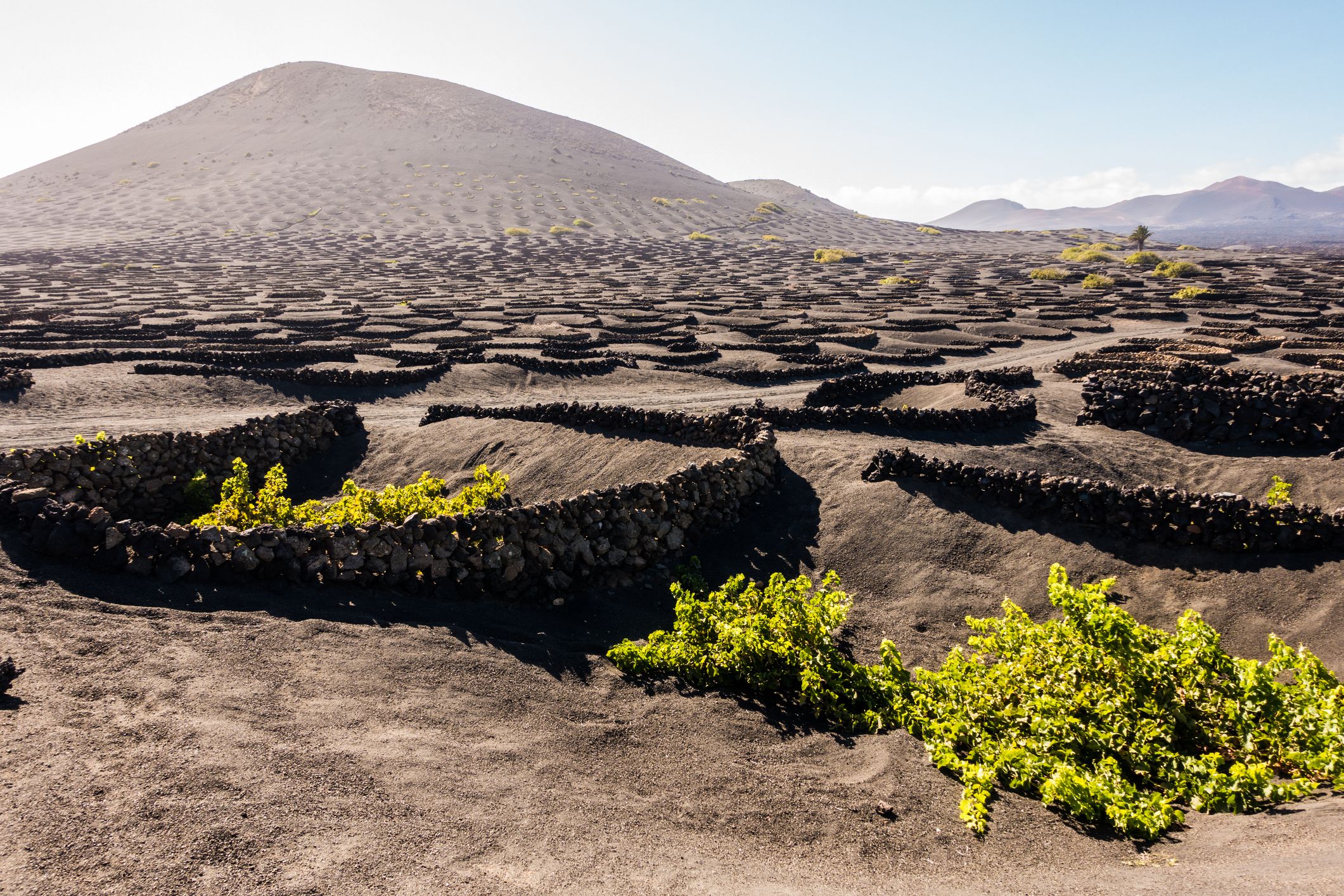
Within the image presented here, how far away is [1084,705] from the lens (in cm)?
657

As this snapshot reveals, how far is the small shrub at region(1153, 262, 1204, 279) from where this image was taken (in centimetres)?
6481

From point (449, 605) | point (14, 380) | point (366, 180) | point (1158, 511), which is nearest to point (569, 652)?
point (449, 605)

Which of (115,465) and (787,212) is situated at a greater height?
(787,212)

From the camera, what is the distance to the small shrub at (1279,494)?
11.1 m

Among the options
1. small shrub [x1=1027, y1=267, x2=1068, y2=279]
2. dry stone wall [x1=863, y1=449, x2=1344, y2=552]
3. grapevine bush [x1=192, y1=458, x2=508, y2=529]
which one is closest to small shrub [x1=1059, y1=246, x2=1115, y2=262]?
small shrub [x1=1027, y1=267, x2=1068, y2=279]

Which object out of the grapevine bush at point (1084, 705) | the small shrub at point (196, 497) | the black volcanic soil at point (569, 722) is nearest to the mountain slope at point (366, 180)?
the small shrub at point (196, 497)

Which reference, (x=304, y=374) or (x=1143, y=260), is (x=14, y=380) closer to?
(x=304, y=374)

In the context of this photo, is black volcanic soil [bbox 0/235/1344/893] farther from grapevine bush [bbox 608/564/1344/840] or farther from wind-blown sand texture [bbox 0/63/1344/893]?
grapevine bush [bbox 608/564/1344/840]

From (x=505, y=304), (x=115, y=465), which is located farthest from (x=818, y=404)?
(x=505, y=304)

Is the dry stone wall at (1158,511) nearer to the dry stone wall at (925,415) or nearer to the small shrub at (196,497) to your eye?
the dry stone wall at (925,415)

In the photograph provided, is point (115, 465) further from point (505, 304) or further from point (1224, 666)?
point (505, 304)

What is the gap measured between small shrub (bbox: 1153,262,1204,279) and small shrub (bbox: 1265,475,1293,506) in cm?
6089

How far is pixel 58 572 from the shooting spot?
8508 mm

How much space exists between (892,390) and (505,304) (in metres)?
31.5
